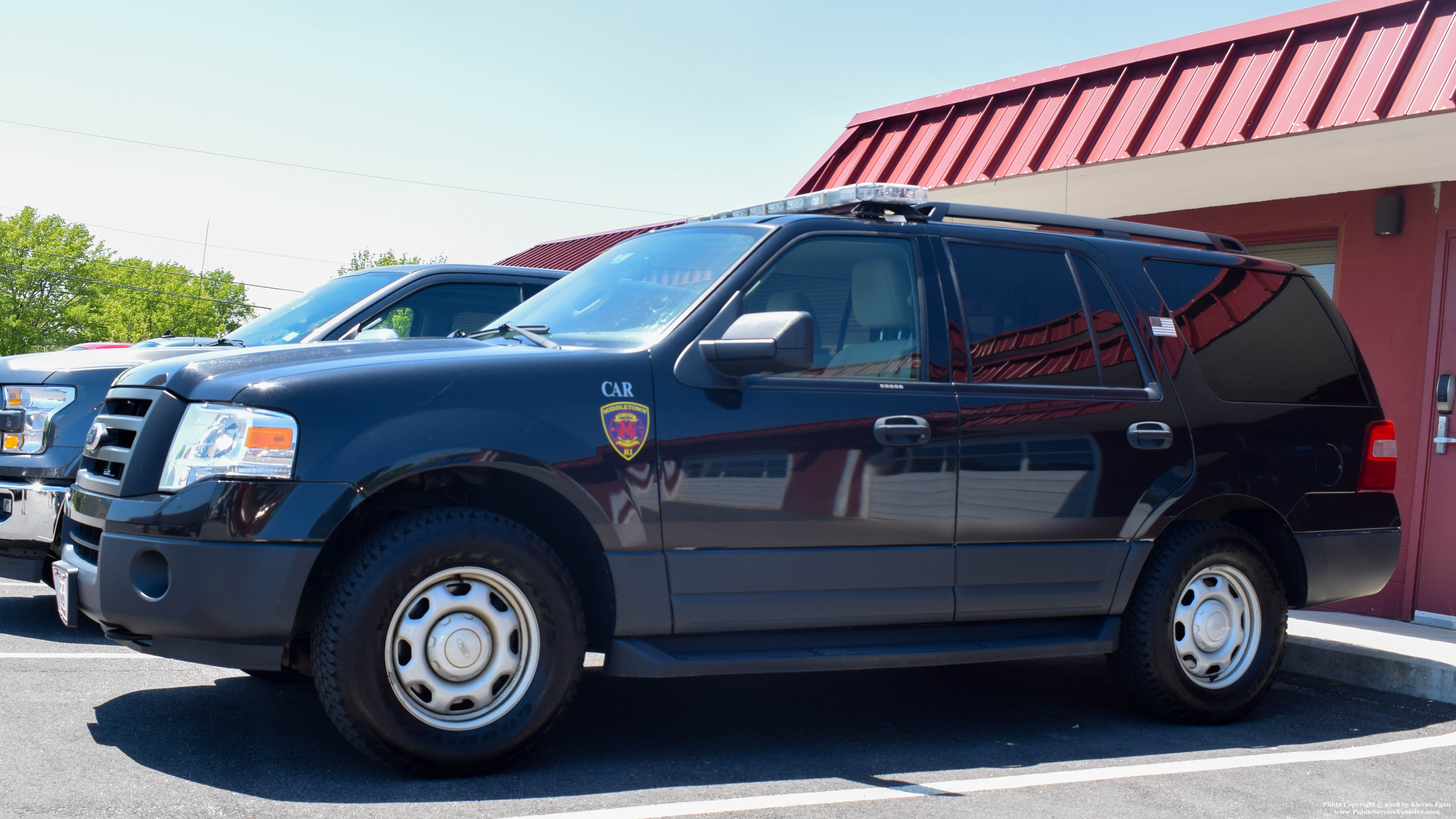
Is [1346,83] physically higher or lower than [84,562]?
higher

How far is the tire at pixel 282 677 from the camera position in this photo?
5.07 metres

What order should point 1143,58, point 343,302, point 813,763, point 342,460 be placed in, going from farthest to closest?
1. point 1143,58
2. point 343,302
3. point 813,763
4. point 342,460

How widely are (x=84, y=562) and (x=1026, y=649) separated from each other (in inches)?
133

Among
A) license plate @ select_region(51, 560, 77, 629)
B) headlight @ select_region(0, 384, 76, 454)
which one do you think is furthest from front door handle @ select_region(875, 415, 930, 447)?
headlight @ select_region(0, 384, 76, 454)

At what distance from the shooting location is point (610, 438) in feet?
13.4

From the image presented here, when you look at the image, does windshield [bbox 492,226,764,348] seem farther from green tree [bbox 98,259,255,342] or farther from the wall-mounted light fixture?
green tree [bbox 98,259,255,342]

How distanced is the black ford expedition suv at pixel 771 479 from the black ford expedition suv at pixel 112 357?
5.86 feet

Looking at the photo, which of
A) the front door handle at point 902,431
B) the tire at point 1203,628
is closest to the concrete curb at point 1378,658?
the tire at point 1203,628

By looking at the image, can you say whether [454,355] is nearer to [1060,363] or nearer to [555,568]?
[555,568]

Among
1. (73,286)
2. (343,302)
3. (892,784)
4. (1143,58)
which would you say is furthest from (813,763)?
(73,286)

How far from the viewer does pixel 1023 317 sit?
502 centimetres

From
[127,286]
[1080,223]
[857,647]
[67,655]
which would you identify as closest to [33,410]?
[67,655]

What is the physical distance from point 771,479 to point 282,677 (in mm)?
2326

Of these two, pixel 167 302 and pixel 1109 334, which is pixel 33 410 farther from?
pixel 167 302
